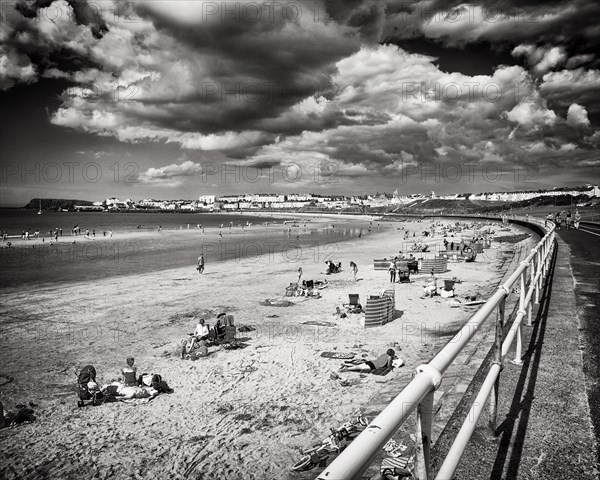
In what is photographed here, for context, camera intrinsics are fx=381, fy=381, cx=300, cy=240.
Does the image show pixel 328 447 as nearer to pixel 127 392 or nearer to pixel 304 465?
pixel 304 465

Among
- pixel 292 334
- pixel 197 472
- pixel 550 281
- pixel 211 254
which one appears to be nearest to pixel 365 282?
pixel 292 334

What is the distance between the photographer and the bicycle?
5488 mm

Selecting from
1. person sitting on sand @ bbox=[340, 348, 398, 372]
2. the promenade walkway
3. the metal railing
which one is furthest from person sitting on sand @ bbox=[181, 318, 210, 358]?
the metal railing

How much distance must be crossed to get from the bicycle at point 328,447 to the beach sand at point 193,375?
0.17 metres

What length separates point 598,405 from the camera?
3.59 meters

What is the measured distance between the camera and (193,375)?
9453 mm

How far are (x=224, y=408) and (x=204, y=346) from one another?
3435mm

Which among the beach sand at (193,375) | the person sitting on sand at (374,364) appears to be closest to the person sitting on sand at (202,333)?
the beach sand at (193,375)

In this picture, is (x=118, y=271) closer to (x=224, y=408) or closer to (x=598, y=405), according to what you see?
(x=224, y=408)

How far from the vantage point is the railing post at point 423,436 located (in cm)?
165

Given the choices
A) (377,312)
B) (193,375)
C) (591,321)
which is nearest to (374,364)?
(377,312)

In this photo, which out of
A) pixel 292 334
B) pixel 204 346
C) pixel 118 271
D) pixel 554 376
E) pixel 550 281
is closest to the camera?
pixel 554 376

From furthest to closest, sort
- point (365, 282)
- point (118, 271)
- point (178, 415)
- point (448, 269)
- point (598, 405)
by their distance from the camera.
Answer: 1. point (118, 271)
2. point (448, 269)
3. point (365, 282)
4. point (178, 415)
5. point (598, 405)

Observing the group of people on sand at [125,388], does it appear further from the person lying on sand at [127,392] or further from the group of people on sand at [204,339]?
the group of people on sand at [204,339]
